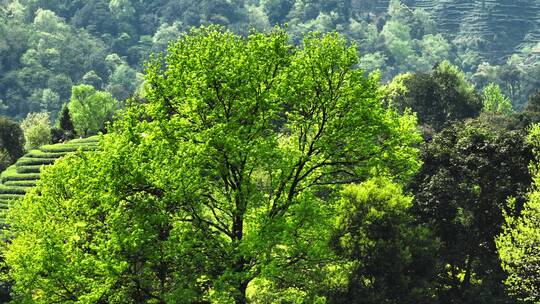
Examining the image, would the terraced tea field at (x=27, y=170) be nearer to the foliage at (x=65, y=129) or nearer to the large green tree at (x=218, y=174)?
the foliage at (x=65, y=129)

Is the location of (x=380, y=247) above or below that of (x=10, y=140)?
below

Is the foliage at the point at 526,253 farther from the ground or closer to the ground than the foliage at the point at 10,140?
closer to the ground

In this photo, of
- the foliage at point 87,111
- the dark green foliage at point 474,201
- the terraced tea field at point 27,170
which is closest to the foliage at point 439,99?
the terraced tea field at point 27,170

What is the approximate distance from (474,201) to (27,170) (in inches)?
2715

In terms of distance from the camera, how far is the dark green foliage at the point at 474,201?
173 ft

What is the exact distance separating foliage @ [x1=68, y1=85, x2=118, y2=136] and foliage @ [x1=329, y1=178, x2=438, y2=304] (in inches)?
3863

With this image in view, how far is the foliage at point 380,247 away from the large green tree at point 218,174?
27.2 ft

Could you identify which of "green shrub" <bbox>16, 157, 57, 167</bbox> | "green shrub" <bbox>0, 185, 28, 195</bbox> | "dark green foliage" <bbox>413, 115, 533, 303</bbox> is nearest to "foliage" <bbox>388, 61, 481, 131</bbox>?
"green shrub" <bbox>16, 157, 57, 167</bbox>

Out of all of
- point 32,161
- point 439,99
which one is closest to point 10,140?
point 32,161

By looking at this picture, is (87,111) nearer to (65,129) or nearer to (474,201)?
(65,129)

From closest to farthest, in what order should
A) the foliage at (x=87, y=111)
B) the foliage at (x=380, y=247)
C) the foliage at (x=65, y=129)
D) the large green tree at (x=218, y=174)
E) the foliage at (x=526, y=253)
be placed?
the large green tree at (x=218, y=174)
the foliage at (x=526, y=253)
the foliage at (x=380, y=247)
the foliage at (x=65, y=129)
the foliage at (x=87, y=111)

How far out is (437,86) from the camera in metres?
118

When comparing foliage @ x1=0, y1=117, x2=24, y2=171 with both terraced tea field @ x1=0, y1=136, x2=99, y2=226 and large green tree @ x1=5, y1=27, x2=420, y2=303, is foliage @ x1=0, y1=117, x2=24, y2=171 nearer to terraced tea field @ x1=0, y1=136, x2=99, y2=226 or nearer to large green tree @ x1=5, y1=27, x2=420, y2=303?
terraced tea field @ x1=0, y1=136, x2=99, y2=226

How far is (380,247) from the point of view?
154 feet
